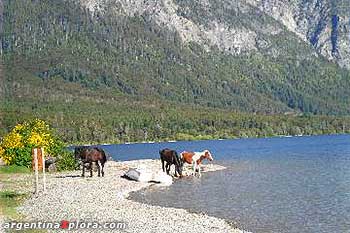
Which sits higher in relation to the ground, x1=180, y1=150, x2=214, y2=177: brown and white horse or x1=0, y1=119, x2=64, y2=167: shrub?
x1=0, y1=119, x2=64, y2=167: shrub

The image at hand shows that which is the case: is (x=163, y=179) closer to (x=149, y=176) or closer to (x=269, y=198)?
(x=149, y=176)

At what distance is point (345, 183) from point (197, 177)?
579 inches

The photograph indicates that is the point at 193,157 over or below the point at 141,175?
over

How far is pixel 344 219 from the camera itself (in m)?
33.8

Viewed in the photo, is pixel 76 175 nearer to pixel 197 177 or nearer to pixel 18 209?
pixel 197 177

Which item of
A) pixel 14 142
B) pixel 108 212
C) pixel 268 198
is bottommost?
pixel 268 198

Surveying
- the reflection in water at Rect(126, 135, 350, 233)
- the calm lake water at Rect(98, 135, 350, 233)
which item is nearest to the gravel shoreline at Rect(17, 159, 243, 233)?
the calm lake water at Rect(98, 135, 350, 233)

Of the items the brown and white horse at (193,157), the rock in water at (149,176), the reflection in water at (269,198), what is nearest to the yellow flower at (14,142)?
the rock in water at (149,176)

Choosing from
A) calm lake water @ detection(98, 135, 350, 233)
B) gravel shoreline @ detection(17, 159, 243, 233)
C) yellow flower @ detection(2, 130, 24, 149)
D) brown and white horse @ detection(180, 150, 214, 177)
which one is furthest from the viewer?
yellow flower @ detection(2, 130, 24, 149)

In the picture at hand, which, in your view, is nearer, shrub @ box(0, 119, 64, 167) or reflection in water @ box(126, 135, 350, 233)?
reflection in water @ box(126, 135, 350, 233)

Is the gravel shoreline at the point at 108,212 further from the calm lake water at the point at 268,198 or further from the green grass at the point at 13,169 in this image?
the green grass at the point at 13,169

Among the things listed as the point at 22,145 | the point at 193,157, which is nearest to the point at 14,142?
the point at 22,145

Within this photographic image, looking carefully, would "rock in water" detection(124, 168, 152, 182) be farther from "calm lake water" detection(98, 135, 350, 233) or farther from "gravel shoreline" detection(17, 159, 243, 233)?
"gravel shoreline" detection(17, 159, 243, 233)

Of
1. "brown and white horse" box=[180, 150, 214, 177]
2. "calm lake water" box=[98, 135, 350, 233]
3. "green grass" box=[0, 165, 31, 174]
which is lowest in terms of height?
"calm lake water" box=[98, 135, 350, 233]
